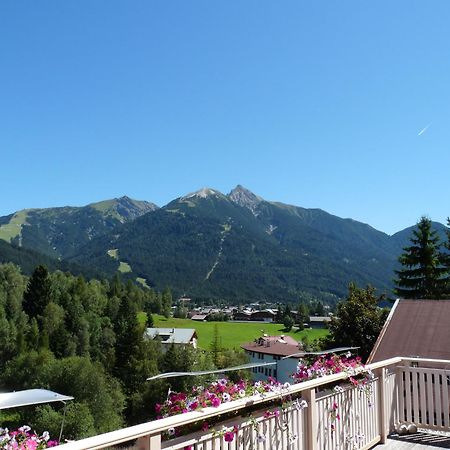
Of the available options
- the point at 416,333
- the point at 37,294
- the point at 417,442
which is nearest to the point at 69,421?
the point at 37,294

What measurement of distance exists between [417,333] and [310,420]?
23.5ft

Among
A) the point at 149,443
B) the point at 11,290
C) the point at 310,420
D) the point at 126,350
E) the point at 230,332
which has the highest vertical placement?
the point at 149,443

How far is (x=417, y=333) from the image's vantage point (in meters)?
10.3

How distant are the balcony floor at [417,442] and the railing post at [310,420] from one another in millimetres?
1845

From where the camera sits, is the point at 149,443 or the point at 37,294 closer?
the point at 149,443

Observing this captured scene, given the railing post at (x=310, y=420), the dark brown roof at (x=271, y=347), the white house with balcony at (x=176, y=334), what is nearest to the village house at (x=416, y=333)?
the railing post at (x=310, y=420)

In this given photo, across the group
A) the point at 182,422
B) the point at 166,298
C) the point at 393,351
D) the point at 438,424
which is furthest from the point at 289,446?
the point at 166,298

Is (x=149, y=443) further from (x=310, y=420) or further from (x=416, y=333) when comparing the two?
(x=416, y=333)

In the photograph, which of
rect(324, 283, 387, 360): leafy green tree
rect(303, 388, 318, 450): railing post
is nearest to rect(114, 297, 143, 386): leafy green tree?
rect(324, 283, 387, 360): leafy green tree

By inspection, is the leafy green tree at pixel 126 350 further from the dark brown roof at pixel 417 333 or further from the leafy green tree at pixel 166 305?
the leafy green tree at pixel 166 305

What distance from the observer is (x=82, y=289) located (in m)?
72.6

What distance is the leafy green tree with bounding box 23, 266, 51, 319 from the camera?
63.8 meters

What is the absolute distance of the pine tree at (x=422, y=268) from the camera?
26688 millimetres

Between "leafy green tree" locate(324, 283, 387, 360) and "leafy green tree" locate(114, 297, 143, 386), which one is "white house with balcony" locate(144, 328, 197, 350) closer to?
"leafy green tree" locate(114, 297, 143, 386)
